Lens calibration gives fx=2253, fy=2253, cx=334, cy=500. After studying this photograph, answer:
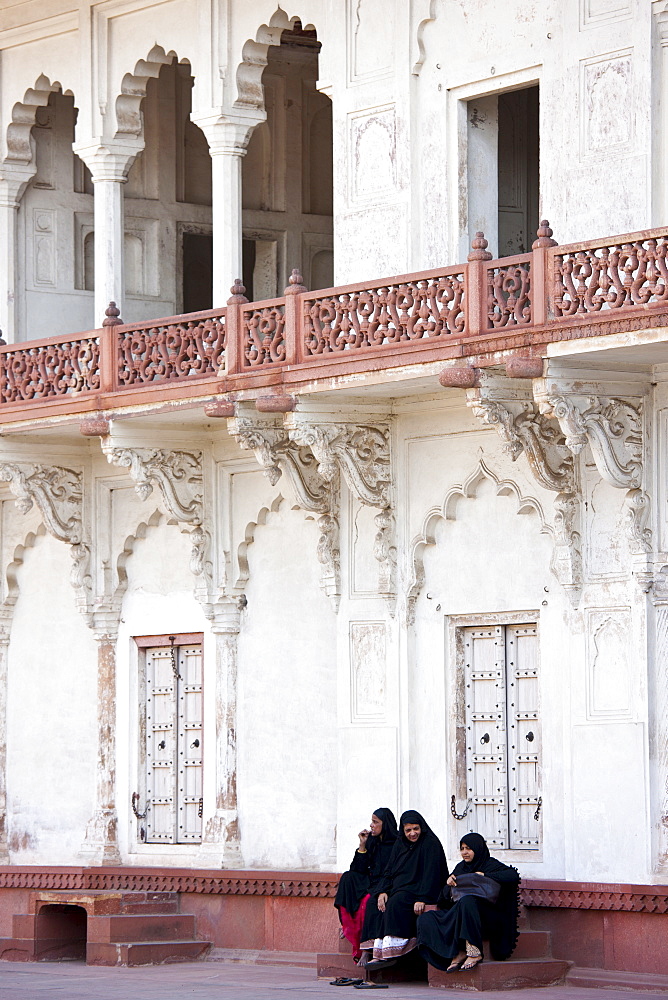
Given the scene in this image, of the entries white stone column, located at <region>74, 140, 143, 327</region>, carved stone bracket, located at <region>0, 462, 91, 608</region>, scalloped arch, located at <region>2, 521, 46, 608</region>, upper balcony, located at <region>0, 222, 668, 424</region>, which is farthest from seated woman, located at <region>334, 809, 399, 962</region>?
scalloped arch, located at <region>2, 521, 46, 608</region>

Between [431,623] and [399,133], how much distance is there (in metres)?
3.44

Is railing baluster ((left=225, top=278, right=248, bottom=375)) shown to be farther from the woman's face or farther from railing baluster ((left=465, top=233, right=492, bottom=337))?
the woman's face

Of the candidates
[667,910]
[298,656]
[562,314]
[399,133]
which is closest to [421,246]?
[399,133]

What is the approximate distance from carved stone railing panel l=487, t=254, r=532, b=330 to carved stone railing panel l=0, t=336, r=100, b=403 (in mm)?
4029

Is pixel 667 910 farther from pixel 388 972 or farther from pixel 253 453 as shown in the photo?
pixel 253 453

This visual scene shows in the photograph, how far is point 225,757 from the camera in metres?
17.4

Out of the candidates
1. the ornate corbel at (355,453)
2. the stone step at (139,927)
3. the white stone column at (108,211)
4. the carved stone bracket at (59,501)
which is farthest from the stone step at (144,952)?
the white stone column at (108,211)

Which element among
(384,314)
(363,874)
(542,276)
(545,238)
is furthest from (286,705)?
(545,238)

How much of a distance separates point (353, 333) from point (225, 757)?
401 centimetres

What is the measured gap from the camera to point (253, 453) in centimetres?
1720

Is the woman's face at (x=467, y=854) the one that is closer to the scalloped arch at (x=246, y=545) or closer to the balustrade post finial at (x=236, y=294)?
the scalloped arch at (x=246, y=545)

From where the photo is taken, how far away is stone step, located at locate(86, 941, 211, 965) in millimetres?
16453

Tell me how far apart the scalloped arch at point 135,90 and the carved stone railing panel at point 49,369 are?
185 centimetres

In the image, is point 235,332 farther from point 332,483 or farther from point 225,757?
point 225,757
